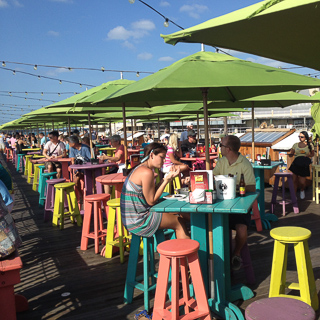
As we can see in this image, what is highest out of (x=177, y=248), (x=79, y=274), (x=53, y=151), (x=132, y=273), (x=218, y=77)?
(x=218, y=77)

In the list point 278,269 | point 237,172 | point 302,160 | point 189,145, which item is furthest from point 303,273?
point 189,145

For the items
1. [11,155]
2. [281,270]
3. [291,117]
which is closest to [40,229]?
[281,270]

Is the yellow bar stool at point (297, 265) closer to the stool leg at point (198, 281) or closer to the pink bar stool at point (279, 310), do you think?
the stool leg at point (198, 281)

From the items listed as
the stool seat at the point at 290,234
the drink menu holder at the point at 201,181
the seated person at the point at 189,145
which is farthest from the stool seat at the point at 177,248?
the seated person at the point at 189,145

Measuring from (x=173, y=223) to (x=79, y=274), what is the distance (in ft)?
4.67

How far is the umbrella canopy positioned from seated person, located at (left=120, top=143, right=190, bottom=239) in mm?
1305

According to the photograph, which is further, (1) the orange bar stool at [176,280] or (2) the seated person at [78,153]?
(2) the seated person at [78,153]

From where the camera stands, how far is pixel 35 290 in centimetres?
362

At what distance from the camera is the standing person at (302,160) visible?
7531mm

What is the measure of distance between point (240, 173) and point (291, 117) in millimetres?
53073

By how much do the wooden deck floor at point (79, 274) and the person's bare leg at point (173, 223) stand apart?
0.72 metres

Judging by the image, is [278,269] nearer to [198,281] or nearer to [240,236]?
[240,236]

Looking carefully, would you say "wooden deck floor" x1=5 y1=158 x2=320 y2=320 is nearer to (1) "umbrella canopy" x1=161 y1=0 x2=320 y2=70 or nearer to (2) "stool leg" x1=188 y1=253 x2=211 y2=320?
(2) "stool leg" x1=188 y1=253 x2=211 y2=320

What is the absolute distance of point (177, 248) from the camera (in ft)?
8.44
